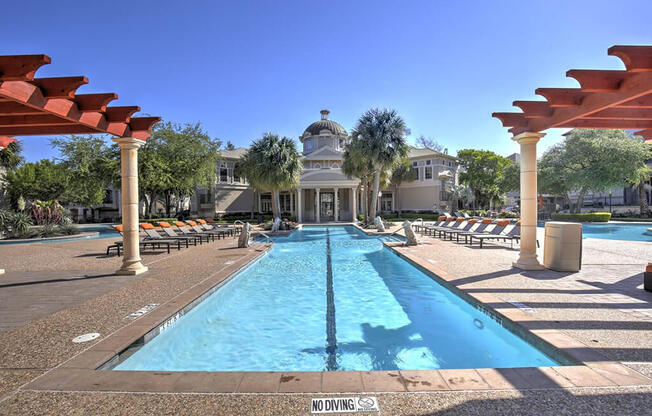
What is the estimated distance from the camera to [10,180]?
3822 centimetres

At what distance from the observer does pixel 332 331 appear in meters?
5.58

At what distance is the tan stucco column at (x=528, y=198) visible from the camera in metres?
8.60

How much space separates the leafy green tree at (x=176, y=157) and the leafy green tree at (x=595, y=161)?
32933 millimetres

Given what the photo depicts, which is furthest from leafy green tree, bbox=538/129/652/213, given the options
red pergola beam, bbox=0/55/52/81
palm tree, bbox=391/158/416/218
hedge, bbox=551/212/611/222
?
red pergola beam, bbox=0/55/52/81

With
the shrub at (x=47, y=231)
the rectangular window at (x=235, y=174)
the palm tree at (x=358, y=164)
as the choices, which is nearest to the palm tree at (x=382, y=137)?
the palm tree at (x=358, y=164)

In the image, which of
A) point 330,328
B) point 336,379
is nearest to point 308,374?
point 336,379

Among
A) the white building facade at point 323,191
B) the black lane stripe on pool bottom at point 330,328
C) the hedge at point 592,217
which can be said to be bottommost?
the black lane stripe on pool bottom at point 330,328

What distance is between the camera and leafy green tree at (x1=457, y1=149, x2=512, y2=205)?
42.0 meters

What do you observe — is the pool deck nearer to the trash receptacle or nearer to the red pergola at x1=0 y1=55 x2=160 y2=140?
the trash receptacle

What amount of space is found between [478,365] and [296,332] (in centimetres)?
273

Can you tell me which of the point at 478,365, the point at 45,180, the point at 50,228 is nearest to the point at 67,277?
the point at 478,365

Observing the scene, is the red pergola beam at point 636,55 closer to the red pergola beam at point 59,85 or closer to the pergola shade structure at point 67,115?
the pergola shade structure at point 67,115

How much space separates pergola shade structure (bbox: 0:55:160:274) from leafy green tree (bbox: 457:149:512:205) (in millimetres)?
41265

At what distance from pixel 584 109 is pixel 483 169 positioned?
38767 millimetres
